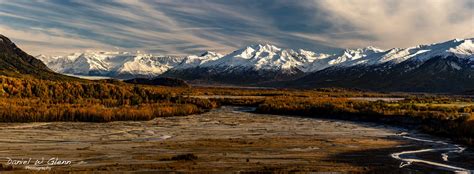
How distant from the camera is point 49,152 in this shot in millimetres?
23422

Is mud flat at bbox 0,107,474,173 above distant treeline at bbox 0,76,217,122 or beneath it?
beneath

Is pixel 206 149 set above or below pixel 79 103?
below

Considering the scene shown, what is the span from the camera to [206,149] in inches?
1019

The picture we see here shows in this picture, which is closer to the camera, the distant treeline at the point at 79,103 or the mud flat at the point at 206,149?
the mud flat at the point at 206,149

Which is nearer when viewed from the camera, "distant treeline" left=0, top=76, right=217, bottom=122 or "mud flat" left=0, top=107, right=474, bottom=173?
"mud flat" left=0, top=107, right=474, bottom=173

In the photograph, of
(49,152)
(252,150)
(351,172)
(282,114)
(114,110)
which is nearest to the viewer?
(351,172)

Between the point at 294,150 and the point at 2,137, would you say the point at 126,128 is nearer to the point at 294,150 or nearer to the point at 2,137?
the point at 2,137

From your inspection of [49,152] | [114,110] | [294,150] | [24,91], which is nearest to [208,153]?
[294,150]

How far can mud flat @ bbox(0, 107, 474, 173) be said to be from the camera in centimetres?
2098

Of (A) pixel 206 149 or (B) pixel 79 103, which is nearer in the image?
(A) pixel 206 149

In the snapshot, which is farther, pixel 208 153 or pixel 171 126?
pixel 171 126

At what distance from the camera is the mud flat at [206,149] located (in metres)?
21.0

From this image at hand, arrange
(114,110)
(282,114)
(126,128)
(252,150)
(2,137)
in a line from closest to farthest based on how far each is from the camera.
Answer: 1. (252,150)
2. (2,137)
3. (126,128)
4. (114,110)
5. (282,114)

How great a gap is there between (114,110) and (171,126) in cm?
714
